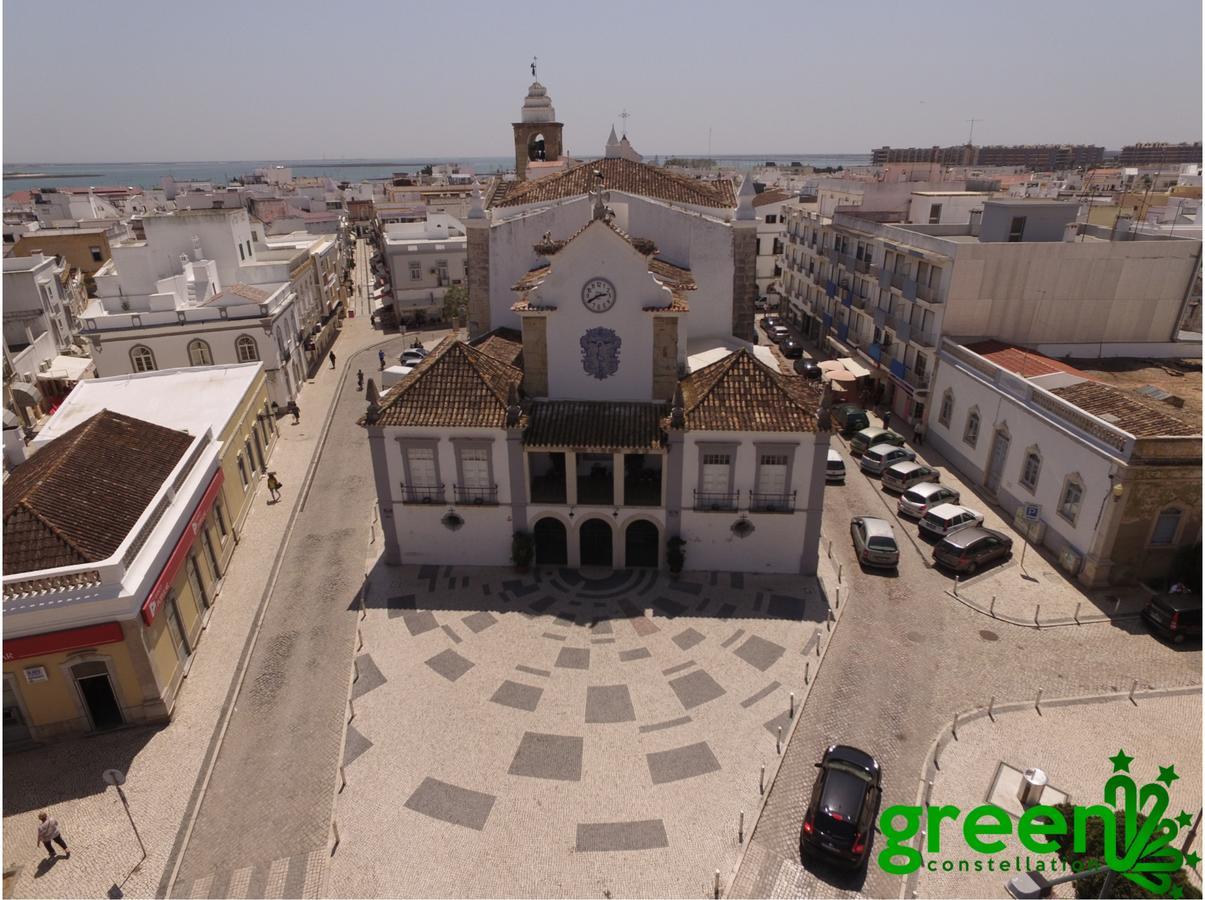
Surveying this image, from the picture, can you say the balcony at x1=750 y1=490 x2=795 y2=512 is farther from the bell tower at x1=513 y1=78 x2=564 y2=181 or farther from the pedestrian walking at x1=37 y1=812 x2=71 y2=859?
the bell tower at x1=513 y1=78 x2=564 y2=181

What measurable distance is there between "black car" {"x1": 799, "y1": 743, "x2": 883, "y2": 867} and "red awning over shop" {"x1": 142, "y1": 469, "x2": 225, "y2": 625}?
813 inches

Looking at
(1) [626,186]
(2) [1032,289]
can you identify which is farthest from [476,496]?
(2) [1032,289]

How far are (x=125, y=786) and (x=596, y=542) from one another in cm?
1816

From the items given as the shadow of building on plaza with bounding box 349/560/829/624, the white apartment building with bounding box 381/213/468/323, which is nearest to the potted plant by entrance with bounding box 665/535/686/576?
the shadow of building on plaza with bounding box 349/560/829/624

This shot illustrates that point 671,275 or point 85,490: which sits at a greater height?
point 671,275

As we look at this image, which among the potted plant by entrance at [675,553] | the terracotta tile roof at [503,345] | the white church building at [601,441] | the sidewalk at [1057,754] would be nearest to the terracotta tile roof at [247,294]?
the terracotta tile roof at [503,345]

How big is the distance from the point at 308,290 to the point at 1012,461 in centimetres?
5596

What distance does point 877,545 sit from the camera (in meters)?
30.3

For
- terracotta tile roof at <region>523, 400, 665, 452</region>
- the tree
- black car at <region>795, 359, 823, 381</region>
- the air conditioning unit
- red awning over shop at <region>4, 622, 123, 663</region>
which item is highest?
terracotta tile roof at <region>523, 400, 665, 452</region>

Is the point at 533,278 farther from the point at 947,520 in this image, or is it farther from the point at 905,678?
the point at 905,678

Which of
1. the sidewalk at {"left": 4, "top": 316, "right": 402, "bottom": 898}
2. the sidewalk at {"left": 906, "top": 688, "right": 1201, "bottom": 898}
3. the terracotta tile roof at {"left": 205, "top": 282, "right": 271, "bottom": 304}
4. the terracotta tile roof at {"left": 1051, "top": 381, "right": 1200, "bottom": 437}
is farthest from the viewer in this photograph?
the terracotta tile roof at {"left": 205, "top": 282, "right": 271, "bottom": 304}

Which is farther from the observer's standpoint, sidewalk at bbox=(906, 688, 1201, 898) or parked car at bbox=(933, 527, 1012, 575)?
parked car at bbox=(933, 527, 1012, 575)

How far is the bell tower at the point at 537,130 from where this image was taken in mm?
58688

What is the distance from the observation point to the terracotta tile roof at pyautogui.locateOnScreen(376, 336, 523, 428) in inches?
1093
